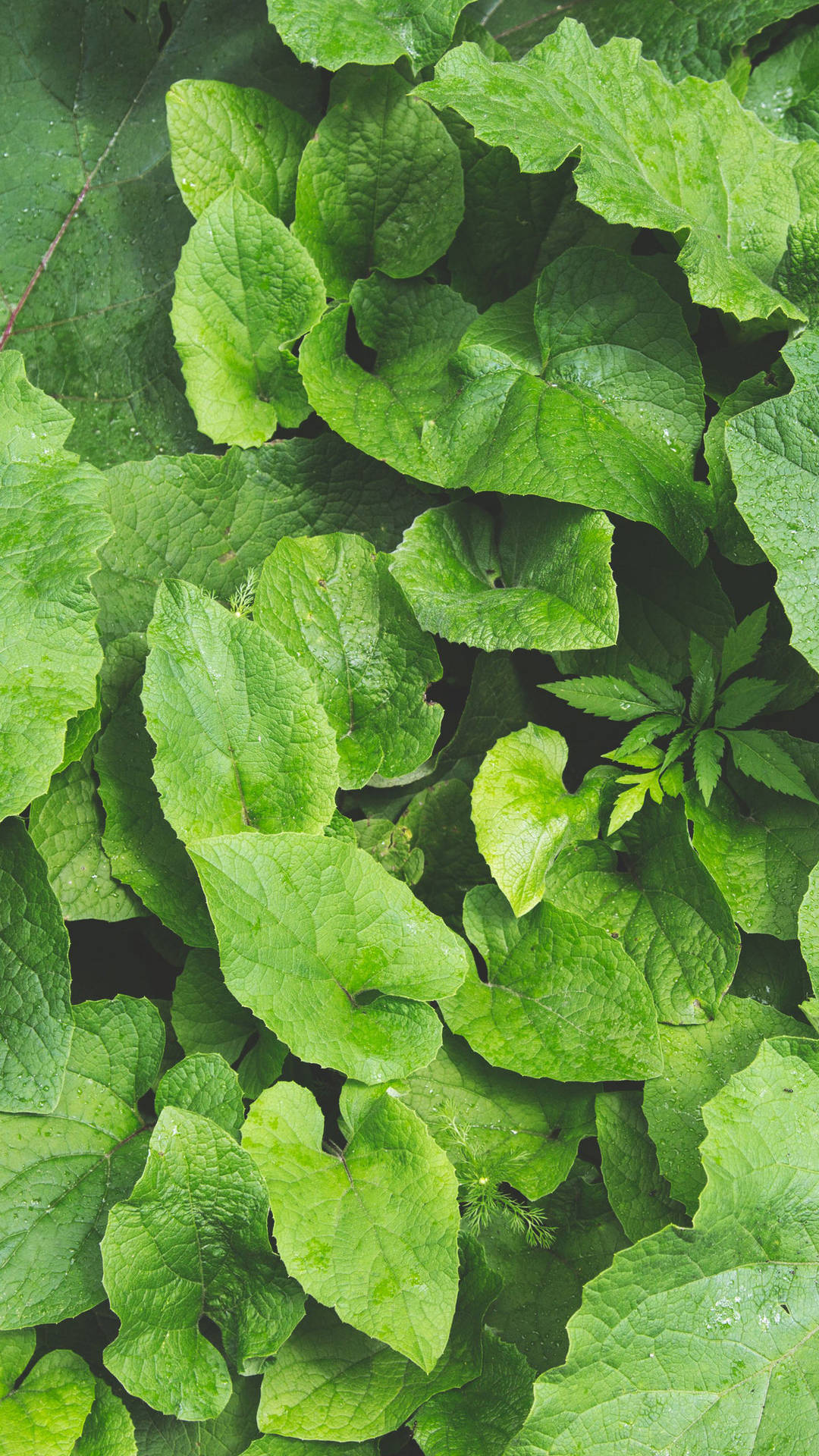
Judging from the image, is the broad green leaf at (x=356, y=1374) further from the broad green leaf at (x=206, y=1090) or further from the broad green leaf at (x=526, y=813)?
the broad green leaf at (x=526, y=813)

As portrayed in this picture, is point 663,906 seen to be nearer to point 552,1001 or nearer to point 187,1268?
point 552,1001

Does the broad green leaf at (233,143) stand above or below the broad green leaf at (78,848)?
above

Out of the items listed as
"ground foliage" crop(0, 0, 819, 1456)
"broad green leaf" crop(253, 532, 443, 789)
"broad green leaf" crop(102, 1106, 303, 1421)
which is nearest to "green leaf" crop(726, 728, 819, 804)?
"ground foliage" crop(0, 0, 819, 1456)

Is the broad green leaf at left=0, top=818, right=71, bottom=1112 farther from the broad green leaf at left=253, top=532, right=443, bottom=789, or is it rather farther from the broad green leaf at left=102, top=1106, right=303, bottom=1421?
the broad green leaf at left=253, top=532, right=443, bottom=789

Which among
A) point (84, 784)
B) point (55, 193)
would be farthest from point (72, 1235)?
point (55, 193)

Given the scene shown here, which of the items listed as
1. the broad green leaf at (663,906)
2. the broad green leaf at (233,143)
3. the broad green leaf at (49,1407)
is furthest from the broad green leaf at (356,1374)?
the broad green leaf at (233,143)
